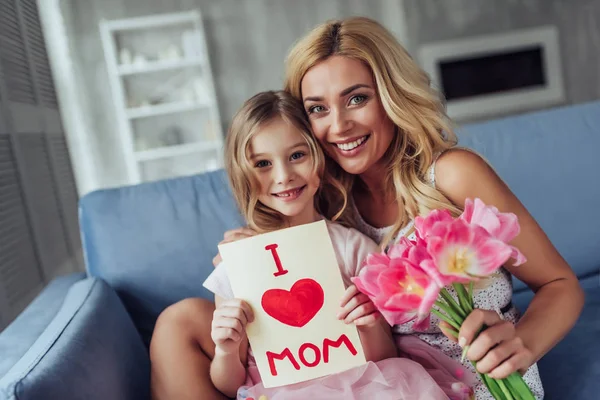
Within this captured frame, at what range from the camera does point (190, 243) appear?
1.34 meters

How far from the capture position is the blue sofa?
1.04m

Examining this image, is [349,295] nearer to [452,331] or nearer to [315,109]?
[452,331]

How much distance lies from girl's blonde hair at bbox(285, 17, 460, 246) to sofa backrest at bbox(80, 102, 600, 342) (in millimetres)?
441

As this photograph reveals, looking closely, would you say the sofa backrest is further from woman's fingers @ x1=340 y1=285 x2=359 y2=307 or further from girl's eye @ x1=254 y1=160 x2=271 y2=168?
woman's fingers @ x1=340 y1=285 x2=359 y2=307

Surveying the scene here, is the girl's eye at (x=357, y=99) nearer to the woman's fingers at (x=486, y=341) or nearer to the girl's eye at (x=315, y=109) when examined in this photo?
the girl's eye at (x=315, y=109)

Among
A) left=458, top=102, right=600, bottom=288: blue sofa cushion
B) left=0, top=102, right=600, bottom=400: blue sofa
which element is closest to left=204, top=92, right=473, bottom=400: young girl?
left=0, top=102, right=600, bottom=400: blue sofa

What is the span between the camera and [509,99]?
4637 millimetres

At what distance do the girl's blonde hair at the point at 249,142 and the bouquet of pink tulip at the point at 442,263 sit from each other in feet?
1.74

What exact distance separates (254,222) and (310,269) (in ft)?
1.10

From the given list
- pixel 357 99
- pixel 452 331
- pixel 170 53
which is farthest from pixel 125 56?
pixel 452 331

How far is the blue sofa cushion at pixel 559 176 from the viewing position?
4.69ft

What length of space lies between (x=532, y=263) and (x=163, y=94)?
156 inches

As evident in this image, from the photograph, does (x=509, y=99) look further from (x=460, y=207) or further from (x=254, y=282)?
(x=254, y=282)

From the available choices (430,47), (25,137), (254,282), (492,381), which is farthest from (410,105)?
(430,47)
